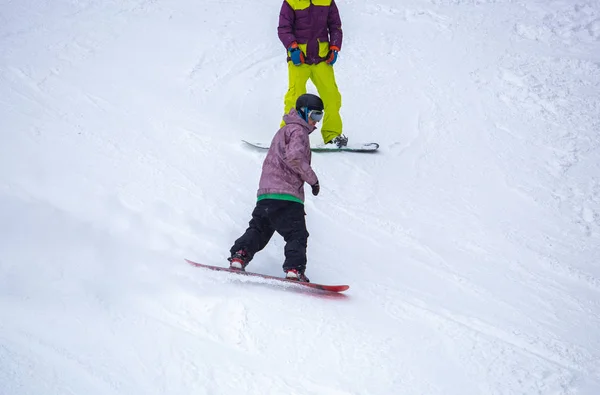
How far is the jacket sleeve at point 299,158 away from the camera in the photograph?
13.1 feet

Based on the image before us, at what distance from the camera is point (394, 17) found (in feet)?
31.6

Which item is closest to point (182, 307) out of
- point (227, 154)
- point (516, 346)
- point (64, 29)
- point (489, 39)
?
point (516, 346)

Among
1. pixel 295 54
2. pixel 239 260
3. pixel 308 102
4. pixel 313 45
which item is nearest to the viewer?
pixel 239 260

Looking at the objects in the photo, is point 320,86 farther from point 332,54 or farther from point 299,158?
point 299,158

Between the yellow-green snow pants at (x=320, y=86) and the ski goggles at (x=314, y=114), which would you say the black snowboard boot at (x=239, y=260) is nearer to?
the ski goggles at (x=314, y=114)

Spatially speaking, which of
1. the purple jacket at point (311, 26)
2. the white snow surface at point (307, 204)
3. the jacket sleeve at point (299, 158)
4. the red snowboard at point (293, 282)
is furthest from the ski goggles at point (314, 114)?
the purple jacket at point (311, 26)

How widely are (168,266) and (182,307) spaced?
540 mm

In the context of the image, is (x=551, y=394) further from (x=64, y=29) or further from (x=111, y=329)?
(x=64, y=29)

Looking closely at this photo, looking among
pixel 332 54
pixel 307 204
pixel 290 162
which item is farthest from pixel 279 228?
pixel 332 54

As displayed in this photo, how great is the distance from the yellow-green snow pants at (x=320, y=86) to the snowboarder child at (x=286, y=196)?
189 centimetres

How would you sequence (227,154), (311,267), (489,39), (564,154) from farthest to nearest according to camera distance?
1. (489,39)
2. (564,154)
3. (227,154)
4. (311,267)

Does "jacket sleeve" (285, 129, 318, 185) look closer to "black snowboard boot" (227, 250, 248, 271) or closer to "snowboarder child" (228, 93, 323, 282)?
"snowboarder child" (228, 93, 323, 282)

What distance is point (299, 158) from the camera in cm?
399

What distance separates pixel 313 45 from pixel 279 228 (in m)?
2.73
